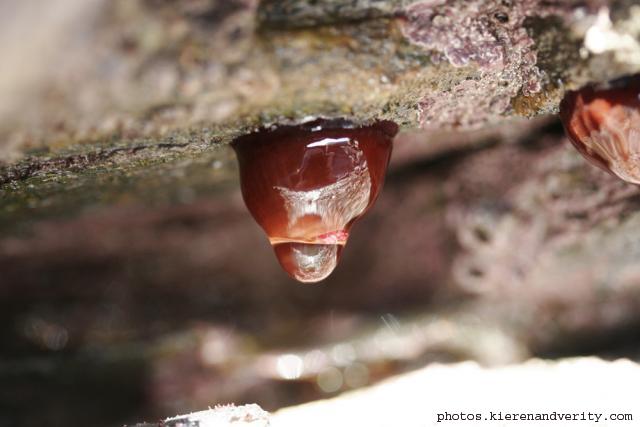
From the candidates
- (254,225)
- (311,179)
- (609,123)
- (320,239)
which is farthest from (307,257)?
(254,225)

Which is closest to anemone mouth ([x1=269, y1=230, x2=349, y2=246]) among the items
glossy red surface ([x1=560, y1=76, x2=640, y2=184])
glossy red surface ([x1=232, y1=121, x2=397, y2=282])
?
glossy red surface ([x1=232, y1=121, x2=397, y2=282])

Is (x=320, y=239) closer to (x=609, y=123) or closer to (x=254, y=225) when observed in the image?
(x=609, y=123)

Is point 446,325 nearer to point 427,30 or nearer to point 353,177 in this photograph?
point 353,177

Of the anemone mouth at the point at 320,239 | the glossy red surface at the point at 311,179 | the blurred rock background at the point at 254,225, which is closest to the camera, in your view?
the blurred rock background at the point at 254,225

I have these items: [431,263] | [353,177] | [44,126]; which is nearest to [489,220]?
[431,263]

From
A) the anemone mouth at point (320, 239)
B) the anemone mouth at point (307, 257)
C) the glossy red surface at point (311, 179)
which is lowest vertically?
the anemone mouth at point (307, 257)

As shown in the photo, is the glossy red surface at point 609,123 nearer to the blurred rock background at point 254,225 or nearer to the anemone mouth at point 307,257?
the blurred rock background at point 254,225

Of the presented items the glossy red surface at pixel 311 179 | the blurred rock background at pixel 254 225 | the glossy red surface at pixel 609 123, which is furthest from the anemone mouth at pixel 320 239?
the glossy red surface at pixel 609 123

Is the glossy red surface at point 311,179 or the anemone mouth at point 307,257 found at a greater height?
the glossy red surface at point 311,179

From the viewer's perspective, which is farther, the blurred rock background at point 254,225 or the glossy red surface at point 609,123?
the glossy red surface at point 609,123
